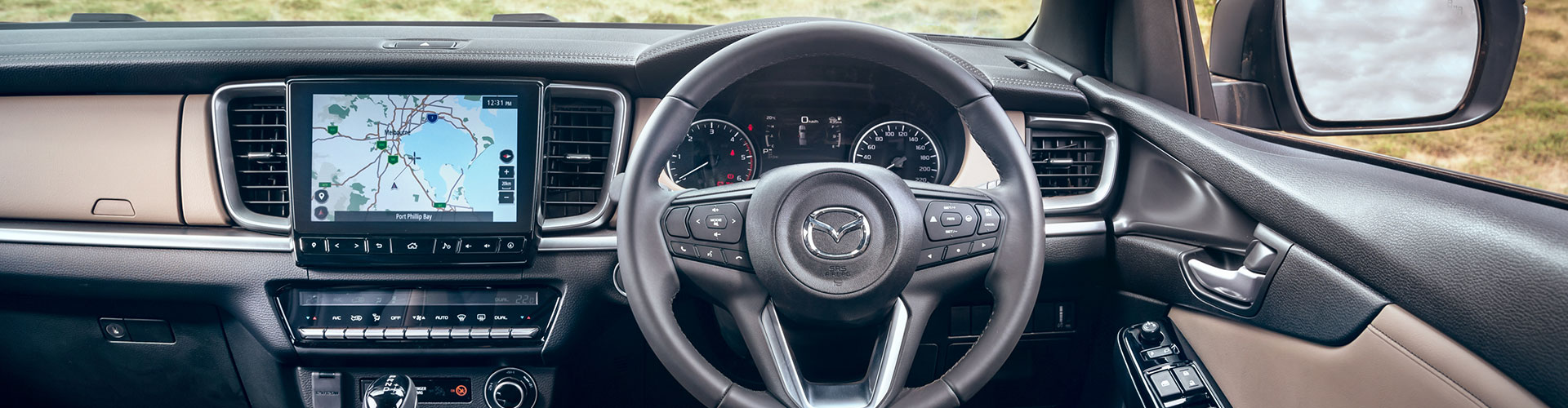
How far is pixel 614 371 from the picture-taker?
2281 millimetres

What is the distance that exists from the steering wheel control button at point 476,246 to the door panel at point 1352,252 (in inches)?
60.1

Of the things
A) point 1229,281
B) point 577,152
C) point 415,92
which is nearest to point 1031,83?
→ point 1229,281

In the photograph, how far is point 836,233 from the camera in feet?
5.01

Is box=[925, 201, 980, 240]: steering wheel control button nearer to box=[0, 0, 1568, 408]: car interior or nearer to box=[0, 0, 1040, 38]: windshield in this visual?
box=[0, 0, 1568, 408]: car interior

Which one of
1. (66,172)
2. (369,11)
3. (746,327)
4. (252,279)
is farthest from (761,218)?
(66,172)

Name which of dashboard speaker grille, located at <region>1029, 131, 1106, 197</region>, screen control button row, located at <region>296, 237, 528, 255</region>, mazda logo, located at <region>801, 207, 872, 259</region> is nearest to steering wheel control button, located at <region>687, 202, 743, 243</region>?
mazda logo, located at <region>801, 207, 872, 259</region>

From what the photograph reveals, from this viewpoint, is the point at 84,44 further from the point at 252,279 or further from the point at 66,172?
the point at 252,279

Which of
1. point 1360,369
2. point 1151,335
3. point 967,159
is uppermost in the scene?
point 967,159

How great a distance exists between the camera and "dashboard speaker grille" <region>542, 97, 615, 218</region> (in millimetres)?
2043

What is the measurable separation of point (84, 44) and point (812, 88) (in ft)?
5.96

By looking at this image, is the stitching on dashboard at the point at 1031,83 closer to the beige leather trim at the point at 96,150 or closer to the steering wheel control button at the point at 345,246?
the steering wheel control button at the point at 345,246

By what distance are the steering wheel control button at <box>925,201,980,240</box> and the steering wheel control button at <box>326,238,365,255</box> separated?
128 centimetres

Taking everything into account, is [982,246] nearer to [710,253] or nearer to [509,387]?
[710,253]

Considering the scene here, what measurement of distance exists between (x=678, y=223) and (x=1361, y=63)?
1649 millimetres
